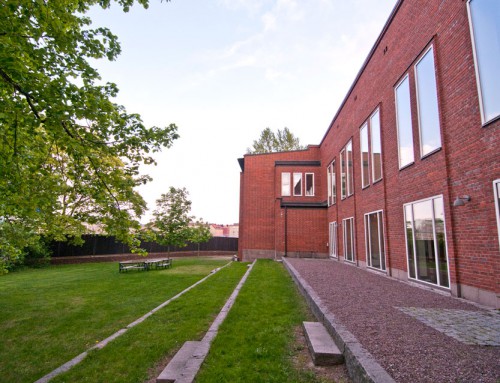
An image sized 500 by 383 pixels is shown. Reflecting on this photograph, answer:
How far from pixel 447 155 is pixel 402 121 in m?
2.67

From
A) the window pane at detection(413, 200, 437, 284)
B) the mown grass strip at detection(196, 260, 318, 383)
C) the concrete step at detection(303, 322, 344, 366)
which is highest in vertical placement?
the window pane at detection(413, 200, 437, 284)

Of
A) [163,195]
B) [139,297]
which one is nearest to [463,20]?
[139,297]

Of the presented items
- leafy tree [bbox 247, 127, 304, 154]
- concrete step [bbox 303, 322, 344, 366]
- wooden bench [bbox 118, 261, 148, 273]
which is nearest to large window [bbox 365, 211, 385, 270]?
concrete step [bbox 303, 322, 344, 366]

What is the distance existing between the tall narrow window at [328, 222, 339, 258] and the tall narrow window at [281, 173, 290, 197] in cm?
427

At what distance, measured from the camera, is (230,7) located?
746 cm

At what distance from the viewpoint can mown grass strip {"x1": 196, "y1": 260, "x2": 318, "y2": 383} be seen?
127 inches

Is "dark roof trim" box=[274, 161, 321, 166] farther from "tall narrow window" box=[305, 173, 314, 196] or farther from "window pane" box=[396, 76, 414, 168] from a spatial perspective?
"window pane" box=[396, 76, 414, 168]

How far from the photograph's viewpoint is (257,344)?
4121mm

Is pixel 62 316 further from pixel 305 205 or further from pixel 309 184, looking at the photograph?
pixel 309 184

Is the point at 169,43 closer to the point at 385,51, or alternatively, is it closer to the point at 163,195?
the point at 385,51

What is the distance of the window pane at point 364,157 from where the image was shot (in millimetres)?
12234

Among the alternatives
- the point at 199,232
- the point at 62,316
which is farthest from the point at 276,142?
the point at 62,316

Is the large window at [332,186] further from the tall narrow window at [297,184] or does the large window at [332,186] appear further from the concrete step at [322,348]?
the concrete step at [322,348]

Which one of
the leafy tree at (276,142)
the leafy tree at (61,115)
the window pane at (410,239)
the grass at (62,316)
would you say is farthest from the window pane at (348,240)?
the leafy tree at (276,142)
